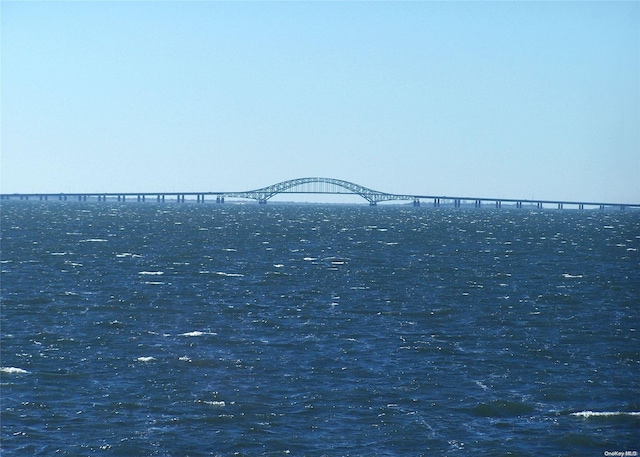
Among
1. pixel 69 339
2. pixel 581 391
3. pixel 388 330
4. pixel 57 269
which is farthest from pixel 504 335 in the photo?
pixel 57 269

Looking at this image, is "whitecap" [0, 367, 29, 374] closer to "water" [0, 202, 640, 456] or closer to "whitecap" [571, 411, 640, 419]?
"water" [0, 202, 640, 456]

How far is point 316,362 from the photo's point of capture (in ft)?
129

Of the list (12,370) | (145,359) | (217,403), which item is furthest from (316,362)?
(12,370)

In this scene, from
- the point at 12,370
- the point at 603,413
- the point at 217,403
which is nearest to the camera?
the point at 603,413

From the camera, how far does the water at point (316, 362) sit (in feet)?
97.2

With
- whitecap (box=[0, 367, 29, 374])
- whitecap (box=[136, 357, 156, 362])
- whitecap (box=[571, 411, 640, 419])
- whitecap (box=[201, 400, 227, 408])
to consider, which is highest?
whitecap (box=[136, 357, 156, 362])

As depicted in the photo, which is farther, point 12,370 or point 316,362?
point 316,362

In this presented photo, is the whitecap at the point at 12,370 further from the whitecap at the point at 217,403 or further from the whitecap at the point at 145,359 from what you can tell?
the whitecap at the point at 217,403

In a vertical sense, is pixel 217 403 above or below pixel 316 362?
below

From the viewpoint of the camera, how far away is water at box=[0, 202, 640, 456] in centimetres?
2962

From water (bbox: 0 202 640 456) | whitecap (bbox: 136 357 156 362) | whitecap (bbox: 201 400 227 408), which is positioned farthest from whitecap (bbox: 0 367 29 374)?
whitecap (bbox: 201 400 227 408)

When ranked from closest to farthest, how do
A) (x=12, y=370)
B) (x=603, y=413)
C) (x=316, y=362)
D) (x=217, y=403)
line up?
(x=603, y=413) → (x=217, y=403) → (x=12, y=370) → (x=316, y=362)

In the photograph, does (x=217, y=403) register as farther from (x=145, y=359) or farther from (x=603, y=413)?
(x=603, y=413)

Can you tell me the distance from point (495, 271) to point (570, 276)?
6.72 metres
